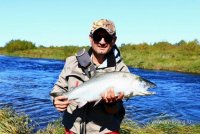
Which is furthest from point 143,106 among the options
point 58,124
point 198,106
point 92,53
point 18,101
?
point 92,53

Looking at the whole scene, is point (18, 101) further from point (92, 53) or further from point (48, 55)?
point (48, 55)

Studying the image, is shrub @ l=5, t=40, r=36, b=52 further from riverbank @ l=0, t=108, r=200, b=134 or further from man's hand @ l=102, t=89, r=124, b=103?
man's hand @ l=102, t=89, r=124, b=103

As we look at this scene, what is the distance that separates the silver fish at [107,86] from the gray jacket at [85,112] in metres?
0.16

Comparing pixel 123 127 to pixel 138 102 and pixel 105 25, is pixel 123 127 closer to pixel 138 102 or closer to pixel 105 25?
pixel 105 25

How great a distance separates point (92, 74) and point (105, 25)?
1.53 feet

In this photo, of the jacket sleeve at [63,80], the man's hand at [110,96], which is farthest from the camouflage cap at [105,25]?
the man's hand at [110,96]

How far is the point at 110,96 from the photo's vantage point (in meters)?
3.30

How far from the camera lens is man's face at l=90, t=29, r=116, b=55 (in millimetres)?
3580

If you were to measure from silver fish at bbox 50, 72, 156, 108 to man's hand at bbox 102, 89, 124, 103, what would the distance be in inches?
1.2

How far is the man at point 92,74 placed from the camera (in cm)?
357

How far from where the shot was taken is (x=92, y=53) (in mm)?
3701

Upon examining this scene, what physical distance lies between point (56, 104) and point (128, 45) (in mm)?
52992

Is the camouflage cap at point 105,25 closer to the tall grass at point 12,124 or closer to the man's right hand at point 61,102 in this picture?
the man's right hand at point 61,102

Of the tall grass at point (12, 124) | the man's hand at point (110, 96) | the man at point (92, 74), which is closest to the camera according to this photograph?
the man's hand at point (110, 96)
